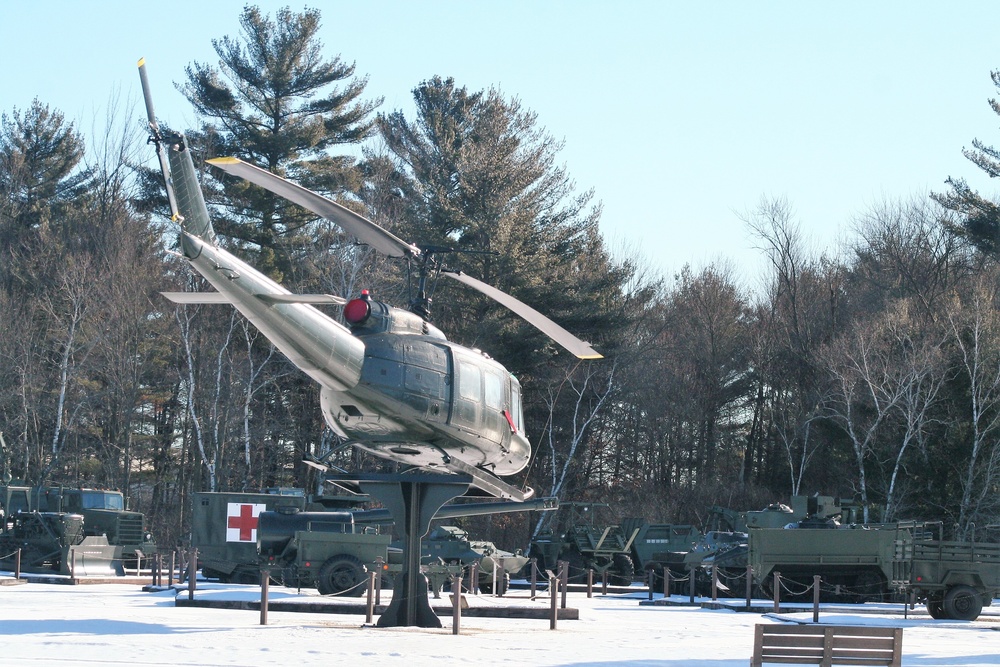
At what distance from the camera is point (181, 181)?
15742 millimetres

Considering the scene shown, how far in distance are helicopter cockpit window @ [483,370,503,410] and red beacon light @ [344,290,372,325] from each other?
189 centimetres

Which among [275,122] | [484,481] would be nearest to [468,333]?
[275,122]

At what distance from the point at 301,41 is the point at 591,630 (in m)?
30.8

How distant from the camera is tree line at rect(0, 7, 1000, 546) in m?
38.4

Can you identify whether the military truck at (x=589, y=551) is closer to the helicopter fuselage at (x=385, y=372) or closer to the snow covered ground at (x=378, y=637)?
the snow covered ground at (x=378, y=637)

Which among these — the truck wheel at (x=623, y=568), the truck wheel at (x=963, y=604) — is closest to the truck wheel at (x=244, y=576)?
the truck wheel at (x=623, y=568)

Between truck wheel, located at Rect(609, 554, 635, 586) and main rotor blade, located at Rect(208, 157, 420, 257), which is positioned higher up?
main rotor blade, located at Rect(208, 157, 420, 257)

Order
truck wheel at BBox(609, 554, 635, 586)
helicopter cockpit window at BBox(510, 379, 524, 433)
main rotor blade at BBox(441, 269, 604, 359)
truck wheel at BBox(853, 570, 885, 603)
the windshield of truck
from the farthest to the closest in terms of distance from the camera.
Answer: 1. truck wheel at BBox(609, 554, 635, 586)
2. the windshield of truck
3. truck wheel at BBox(853, 570, 885, 603)
4. helicopter cockpit window at BBox(510, 379, 524, 433)
5. main rotor blade at BBox(441, 269, 604, 359)

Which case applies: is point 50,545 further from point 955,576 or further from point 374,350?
point 955,576

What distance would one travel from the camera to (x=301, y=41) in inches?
1705

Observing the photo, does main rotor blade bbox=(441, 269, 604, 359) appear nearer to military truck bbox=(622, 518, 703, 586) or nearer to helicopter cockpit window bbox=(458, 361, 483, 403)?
helicopter cockpit window bbox=(458, 361, 483, 403)

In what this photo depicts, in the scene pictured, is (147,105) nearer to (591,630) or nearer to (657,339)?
(591,630)

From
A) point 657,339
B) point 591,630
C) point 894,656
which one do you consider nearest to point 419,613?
point 591,630

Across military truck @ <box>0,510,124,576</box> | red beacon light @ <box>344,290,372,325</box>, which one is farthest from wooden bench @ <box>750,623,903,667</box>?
military truck @ <box>0,510,124,576</box>
